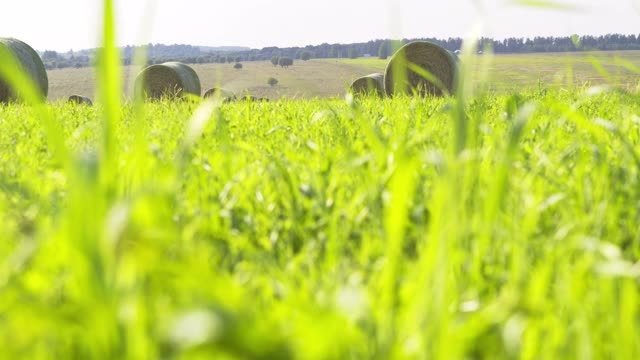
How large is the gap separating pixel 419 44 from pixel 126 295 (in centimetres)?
1507

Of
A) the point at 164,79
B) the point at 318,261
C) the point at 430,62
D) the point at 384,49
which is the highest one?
the point at 430,62

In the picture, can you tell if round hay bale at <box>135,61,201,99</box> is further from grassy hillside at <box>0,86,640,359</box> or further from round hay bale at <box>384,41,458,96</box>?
grassy hillside at <box>0,86,640,359</box>

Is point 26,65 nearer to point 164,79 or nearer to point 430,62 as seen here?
point 164,79

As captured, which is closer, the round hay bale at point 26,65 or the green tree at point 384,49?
the green tree at point 384,49

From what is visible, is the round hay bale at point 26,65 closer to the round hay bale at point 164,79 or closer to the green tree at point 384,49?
the round hay bale at point 164,79

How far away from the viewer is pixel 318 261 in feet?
5.69

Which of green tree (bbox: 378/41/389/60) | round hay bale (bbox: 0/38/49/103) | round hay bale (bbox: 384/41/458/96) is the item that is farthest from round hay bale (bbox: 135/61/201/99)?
green tree (bbox: 378/41/389/60)

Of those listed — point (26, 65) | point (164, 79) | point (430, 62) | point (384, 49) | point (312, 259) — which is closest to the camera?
point (312, 259)

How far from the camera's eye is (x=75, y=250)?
1019 millimetres

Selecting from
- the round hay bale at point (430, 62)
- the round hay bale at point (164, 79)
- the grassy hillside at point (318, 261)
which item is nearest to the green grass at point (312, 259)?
the grassy hillside at point (318, 261)

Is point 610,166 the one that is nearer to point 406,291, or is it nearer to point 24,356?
point 406,291

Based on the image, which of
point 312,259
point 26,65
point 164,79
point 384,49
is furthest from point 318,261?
point 164,79

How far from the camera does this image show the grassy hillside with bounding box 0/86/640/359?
914mm

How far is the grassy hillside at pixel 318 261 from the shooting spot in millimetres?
914
